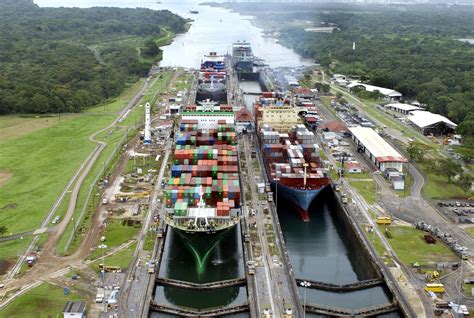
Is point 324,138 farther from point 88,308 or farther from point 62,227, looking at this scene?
point 88,308

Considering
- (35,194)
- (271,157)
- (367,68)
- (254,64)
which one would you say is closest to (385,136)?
(271,157)

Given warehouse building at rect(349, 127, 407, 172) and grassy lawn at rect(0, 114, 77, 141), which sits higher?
warehouse building at rect(349, 127, 407, 172)

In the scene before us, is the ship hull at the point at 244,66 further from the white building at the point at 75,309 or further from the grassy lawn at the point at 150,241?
the white building at the point at 75,309

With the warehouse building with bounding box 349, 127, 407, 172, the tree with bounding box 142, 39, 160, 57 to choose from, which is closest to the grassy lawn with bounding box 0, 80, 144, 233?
the warehouse building with bounding box 349, 127, 407, 172

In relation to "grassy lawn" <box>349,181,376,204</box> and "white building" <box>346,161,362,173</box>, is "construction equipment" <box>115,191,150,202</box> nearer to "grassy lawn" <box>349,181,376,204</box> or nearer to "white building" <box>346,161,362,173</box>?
"grassy lawn" <box>349,181,376,204</box>

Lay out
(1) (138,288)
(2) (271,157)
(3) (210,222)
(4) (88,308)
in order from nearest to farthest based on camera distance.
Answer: (4) (88,308)
(1) (138,288)
(3) (210,222)
(2) (271,157)

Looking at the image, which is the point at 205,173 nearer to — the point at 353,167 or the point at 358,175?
the point at 358,175
